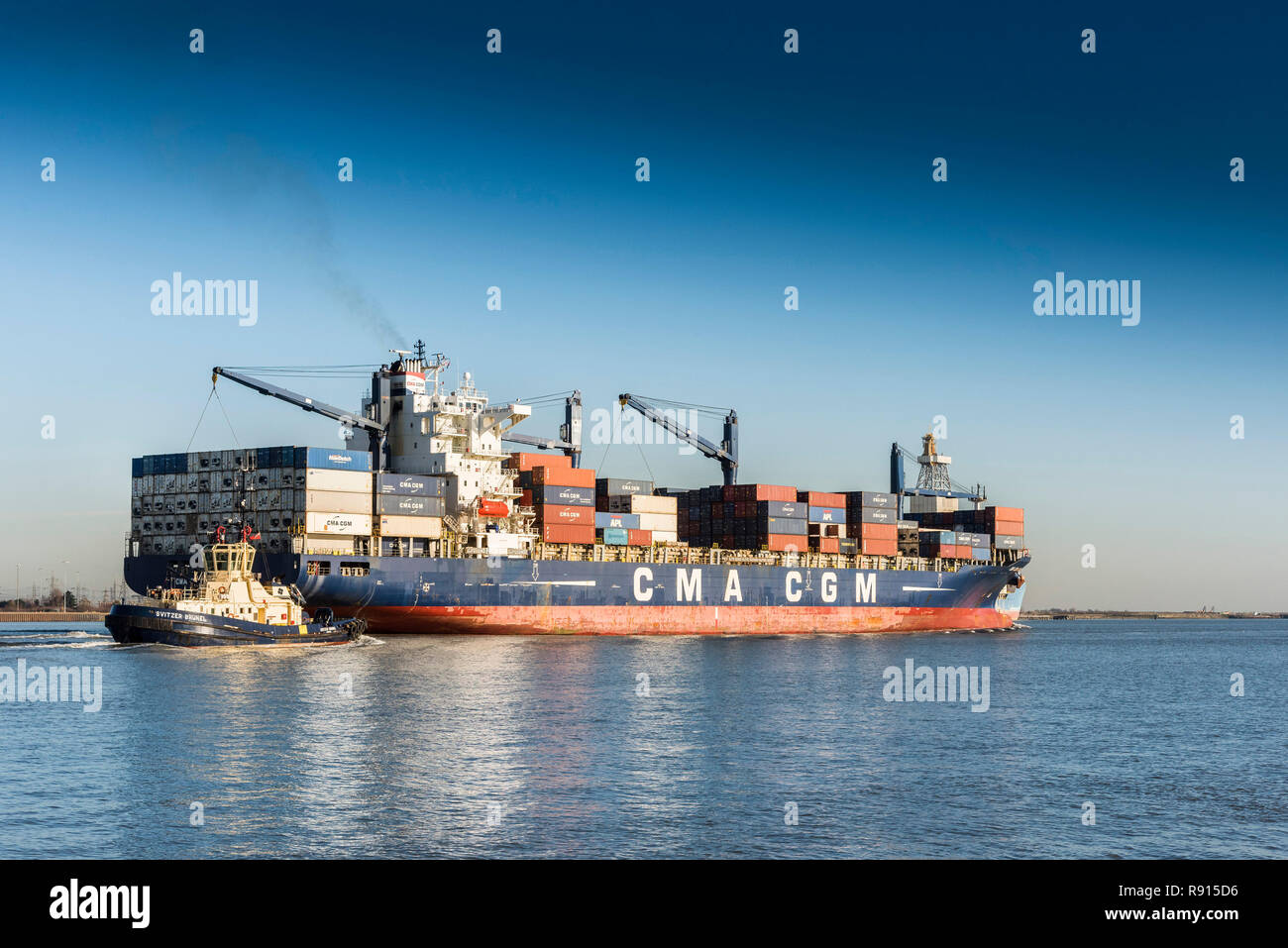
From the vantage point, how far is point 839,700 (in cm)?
4822

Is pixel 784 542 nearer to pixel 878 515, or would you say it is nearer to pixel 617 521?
pixel 878 515

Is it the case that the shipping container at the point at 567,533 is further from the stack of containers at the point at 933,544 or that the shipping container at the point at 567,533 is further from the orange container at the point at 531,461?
the stack of containers at the point at 933,544

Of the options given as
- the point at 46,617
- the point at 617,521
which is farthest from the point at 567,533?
the point at 46,617

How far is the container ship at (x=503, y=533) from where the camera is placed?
238ft

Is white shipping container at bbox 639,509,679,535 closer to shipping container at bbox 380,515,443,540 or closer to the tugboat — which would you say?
shipping container at bbox 380,515,443,540

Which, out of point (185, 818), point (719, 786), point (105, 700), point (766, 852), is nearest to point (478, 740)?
point (719, 786)

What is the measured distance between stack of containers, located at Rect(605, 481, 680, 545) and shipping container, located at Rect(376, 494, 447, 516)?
16.5m

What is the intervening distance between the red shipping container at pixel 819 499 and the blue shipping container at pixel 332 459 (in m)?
41.4

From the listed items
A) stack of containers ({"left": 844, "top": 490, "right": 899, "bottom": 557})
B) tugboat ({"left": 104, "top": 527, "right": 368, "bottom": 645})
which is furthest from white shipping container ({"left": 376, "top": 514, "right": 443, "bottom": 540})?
stack of containers ({"left": 844, "top": 490, "right": 899, "bottom": 557})

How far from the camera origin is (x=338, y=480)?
72625mm

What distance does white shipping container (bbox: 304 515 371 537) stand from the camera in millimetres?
70869
